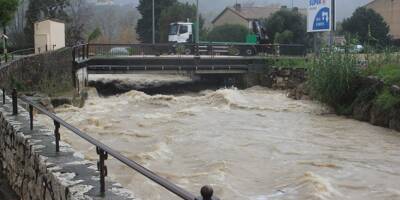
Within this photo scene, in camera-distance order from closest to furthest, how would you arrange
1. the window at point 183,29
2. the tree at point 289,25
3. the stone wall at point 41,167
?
1. the stone wall at point 41,167
2. the window at point 183,29
3. the tree at point 289,25

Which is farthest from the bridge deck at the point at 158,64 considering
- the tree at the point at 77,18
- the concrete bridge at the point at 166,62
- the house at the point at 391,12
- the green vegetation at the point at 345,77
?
the house at the point at 391,12

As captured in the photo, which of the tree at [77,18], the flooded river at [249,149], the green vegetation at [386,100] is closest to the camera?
the flooded river at [249,149]

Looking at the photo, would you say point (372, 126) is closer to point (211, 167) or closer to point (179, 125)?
point (179, 125)

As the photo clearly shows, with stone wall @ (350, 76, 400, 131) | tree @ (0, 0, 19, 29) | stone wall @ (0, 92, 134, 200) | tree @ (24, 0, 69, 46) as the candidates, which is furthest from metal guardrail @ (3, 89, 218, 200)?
tree @ (24, 0, 69, 46)

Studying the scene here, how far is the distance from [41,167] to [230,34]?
5850cm

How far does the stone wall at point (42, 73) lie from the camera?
17.4 m

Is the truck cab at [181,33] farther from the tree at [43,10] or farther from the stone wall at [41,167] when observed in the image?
the stone wall at [41,167]

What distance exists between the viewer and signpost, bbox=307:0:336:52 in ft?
82.6

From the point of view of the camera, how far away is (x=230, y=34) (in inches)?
2499

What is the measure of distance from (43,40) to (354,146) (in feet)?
74.2

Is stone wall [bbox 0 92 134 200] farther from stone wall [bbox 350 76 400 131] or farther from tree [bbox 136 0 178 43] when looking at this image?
tree [bbox 136 0 178 43]

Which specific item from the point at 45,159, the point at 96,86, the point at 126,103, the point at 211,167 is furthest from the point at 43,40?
the point at 45,159

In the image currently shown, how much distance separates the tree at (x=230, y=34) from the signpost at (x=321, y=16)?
3586cm

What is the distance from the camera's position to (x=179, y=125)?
17547 millimetres
